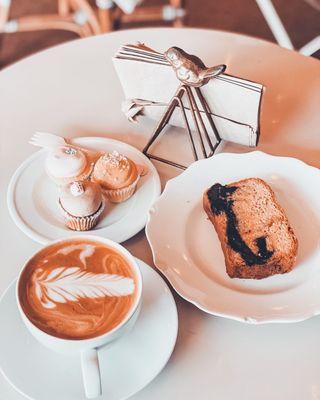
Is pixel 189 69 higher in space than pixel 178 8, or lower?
higher

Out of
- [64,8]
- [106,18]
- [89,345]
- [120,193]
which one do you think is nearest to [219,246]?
[120,193]

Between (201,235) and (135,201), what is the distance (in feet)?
0.35

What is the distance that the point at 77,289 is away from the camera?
622 millimetres

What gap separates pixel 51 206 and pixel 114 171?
0.10 meters

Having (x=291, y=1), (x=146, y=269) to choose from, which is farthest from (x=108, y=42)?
(x=291, y=1)

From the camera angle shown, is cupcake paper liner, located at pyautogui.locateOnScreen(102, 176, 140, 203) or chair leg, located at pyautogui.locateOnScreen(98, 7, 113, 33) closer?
cupcake paper liner, located at pyautogui.locateOnScreen(102, 176, 140, 203)

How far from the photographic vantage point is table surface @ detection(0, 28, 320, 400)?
654mm

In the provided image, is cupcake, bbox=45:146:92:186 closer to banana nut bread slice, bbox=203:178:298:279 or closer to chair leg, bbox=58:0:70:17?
banana nut bread slice, bbox=203:178:298:279

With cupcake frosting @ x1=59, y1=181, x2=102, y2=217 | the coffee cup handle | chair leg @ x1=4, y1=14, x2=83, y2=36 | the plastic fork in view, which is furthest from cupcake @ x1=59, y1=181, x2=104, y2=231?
chair leg @ x1=4, y1=14, x2=83, y2=36

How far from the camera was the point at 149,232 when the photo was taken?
748mm

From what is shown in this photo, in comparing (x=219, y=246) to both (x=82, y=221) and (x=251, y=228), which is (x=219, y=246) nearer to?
(x=251, y=228)

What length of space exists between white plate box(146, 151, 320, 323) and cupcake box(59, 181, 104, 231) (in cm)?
7

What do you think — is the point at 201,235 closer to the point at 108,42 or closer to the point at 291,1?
the point at 108,42

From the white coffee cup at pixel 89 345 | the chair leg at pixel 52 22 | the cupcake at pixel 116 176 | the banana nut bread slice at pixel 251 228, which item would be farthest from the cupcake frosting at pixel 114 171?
the chair leg at pixel 52 22
